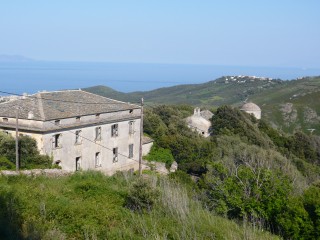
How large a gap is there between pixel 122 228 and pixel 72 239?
121 cm

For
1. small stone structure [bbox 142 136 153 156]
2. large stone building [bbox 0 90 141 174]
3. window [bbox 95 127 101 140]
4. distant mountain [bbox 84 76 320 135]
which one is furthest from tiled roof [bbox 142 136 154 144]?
distant mountain [bbox 84 76 320 135]

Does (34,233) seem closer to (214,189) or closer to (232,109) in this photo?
(214,189)

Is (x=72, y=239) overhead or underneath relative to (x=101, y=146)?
overhead

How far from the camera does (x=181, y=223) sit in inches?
426

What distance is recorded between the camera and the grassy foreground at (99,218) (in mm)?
10047

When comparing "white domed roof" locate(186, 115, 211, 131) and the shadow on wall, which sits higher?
the shadow on wall

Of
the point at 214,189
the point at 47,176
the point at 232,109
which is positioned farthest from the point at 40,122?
the point at 232,109

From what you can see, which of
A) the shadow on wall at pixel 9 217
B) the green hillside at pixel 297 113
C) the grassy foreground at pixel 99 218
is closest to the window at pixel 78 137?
the grassy foreground at pixel 99 218

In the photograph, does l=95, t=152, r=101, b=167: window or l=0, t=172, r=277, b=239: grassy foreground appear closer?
l=0, t=172, r=277, b=239: grassy foreground

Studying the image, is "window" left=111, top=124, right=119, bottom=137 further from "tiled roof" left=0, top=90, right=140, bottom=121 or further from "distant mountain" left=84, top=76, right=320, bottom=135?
"distant mountain" left=84, top=76, right=320, bottom=135

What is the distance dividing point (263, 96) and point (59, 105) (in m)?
103

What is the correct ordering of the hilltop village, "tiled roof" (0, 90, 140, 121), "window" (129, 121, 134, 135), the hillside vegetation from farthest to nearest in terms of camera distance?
"window" (129, 121, 134, 135), "tiled roof" (0, 90, 140, 121), the hillside vegetation, the hilltop village

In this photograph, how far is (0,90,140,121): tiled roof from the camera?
26516 millimetres

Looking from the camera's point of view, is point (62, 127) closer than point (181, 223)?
No
